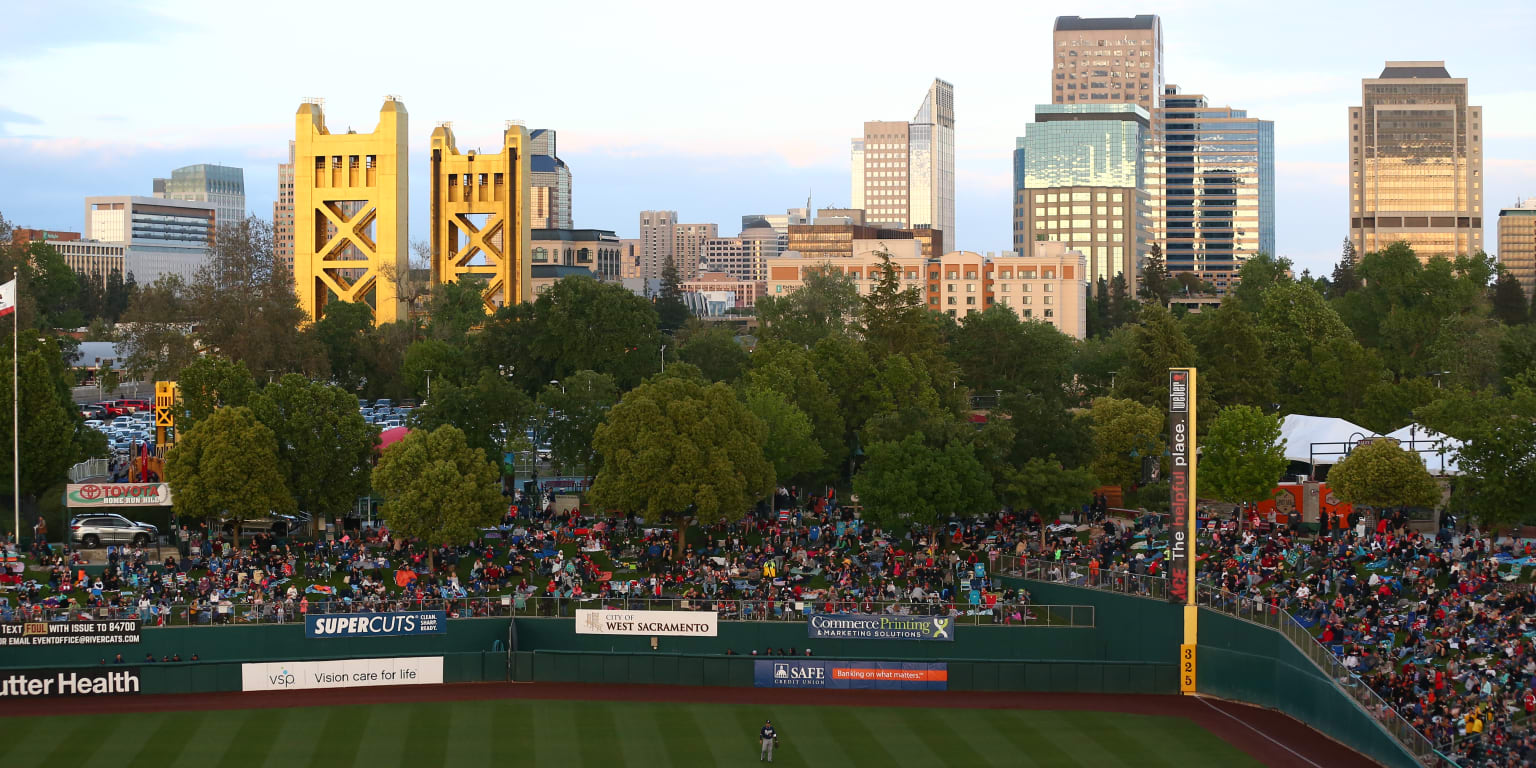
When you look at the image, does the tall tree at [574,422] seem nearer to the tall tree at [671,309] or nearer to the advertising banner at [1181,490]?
the advertising banner at [1181,490]

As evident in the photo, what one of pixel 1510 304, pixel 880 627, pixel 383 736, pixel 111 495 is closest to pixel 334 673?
pixel 383 736

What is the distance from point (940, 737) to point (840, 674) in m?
6.03

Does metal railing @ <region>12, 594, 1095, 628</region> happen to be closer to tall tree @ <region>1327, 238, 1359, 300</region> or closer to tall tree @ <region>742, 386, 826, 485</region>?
tall tree @ <region>742, 386, 826, 485</region>

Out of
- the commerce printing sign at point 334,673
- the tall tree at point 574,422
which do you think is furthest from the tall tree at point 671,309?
the commerce printing sign at point 334,673

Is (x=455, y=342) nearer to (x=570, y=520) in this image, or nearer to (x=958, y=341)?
(x=958, y=341)

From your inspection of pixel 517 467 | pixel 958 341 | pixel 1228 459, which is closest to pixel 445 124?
pixel 958 341

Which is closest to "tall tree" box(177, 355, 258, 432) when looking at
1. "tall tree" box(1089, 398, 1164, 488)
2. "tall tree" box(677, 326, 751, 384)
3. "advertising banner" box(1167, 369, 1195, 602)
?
"tall tree" box(677, 326, 751, 384)

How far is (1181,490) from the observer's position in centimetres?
4550

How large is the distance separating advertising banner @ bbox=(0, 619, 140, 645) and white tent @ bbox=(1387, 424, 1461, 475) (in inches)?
1654

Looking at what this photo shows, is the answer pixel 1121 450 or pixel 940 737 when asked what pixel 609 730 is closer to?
pixel 940 737

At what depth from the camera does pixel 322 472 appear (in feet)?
180

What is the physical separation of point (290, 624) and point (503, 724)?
857 cm

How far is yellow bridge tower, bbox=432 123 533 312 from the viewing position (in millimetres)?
134000

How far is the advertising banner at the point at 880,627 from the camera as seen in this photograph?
154ft
